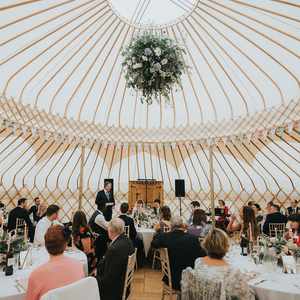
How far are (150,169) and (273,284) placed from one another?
6062 mm

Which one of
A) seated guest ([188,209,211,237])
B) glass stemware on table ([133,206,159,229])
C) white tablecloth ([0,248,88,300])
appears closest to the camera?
white tablecloth ([0,248,88,300])

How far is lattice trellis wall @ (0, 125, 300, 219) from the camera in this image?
21.3 feet

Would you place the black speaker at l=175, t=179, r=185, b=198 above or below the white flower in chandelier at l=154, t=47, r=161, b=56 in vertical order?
below

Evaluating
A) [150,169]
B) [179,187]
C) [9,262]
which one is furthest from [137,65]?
[150,169]

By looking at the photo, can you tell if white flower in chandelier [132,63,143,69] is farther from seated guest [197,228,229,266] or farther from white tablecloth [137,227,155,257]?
white tablecloth [137,227,155,257]

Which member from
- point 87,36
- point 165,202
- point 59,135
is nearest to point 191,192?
point 165,202

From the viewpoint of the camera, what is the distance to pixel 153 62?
337cm

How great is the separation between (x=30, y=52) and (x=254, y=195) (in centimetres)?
579

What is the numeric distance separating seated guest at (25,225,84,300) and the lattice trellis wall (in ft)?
15.2

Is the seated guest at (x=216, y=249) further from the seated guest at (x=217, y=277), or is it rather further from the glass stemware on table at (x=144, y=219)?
the glass stemware on table at (x=144, y=219)

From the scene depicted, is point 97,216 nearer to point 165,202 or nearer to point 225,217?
point 225,217

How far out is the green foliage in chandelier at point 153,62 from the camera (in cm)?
335

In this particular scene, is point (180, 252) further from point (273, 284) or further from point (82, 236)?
point (82, 236)

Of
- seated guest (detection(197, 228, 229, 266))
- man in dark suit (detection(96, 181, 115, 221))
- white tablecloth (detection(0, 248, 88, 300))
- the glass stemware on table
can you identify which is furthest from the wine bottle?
the glass stemware on table
